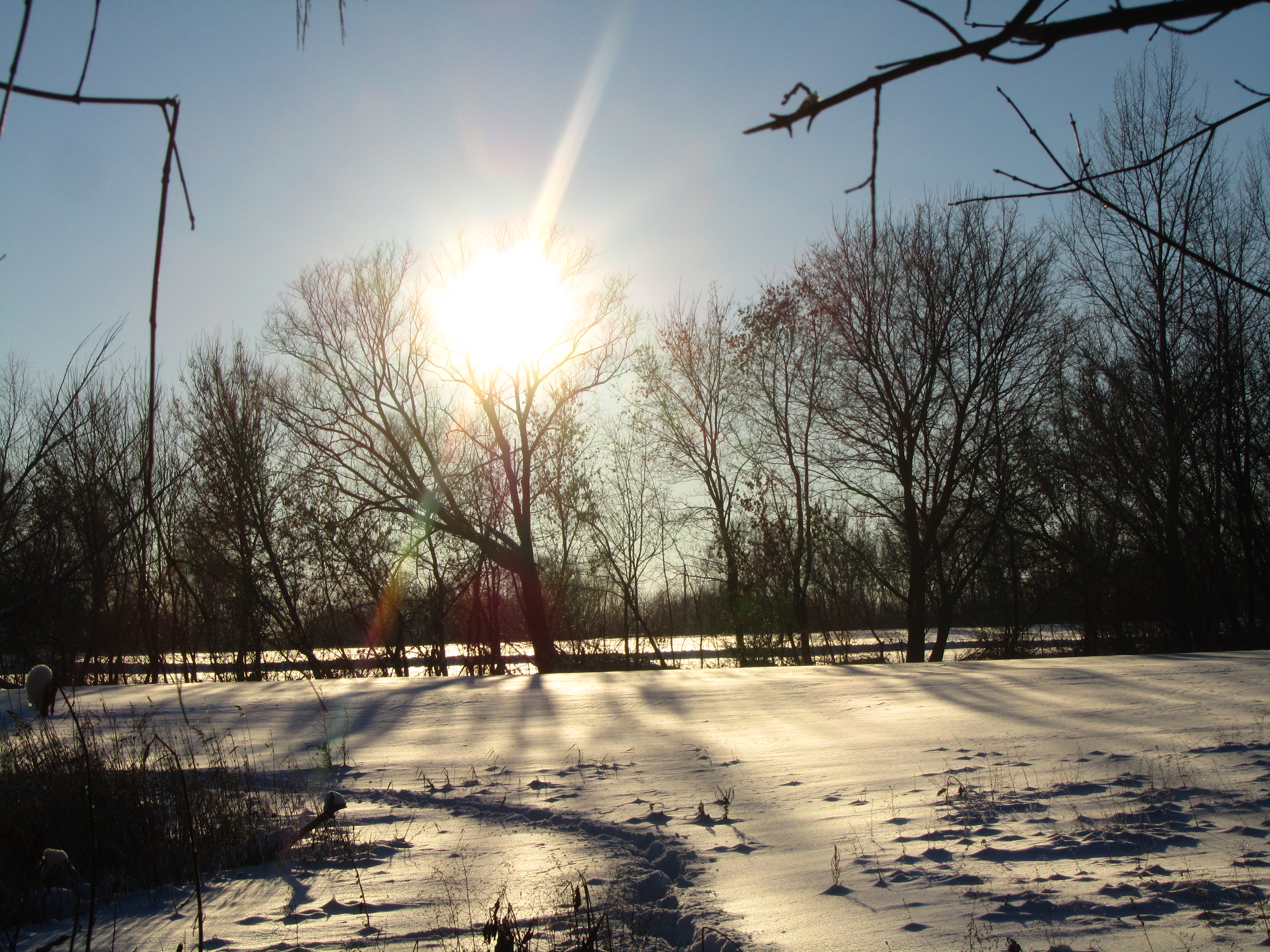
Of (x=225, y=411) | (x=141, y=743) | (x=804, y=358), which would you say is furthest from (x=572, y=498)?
(x=141, y=743)

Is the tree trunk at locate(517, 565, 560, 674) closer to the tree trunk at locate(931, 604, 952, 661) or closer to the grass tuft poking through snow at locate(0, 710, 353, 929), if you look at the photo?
the tree trunk at locate(931, 604, 952, 661)

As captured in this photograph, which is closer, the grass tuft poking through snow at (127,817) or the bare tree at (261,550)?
the grass tuft poking through snow at (127,817)

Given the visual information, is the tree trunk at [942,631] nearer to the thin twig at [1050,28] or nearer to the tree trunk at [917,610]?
the tree trunk at [917,610]

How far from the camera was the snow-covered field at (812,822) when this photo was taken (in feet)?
9.59

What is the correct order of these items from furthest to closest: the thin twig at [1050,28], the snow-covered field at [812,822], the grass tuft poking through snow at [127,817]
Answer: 1. the grass tuft poking through snow at [127,817]
2. the snow-covered field at [812,822]
3. the thin twig at [1050,28]

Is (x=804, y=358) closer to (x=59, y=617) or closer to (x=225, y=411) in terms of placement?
(x=225, y=411)

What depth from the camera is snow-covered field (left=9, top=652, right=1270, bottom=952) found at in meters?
2.92

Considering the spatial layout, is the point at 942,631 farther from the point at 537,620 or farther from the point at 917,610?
the point at 537,620

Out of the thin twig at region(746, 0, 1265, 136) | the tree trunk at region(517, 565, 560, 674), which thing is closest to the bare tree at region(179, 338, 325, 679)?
the tree trunk at region(517, 565, 560, 674)

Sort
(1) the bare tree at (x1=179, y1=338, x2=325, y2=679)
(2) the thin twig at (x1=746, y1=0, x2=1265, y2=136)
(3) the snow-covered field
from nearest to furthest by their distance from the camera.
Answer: (2) the thin twig at (x1=746, y1=0, x2=1265, y2=136), (3) the snow-covered field, (1) the bare tree at (x1=179, y1=338, x2=325, y2=679)

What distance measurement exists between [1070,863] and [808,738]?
9.76 feet

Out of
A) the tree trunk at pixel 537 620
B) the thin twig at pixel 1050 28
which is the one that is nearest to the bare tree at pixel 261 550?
the tree trunk at pixel 537 620

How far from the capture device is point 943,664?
11.3 m

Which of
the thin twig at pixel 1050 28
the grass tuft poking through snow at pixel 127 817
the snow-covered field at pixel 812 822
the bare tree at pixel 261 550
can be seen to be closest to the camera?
the thin twig at pixel 1050 28
